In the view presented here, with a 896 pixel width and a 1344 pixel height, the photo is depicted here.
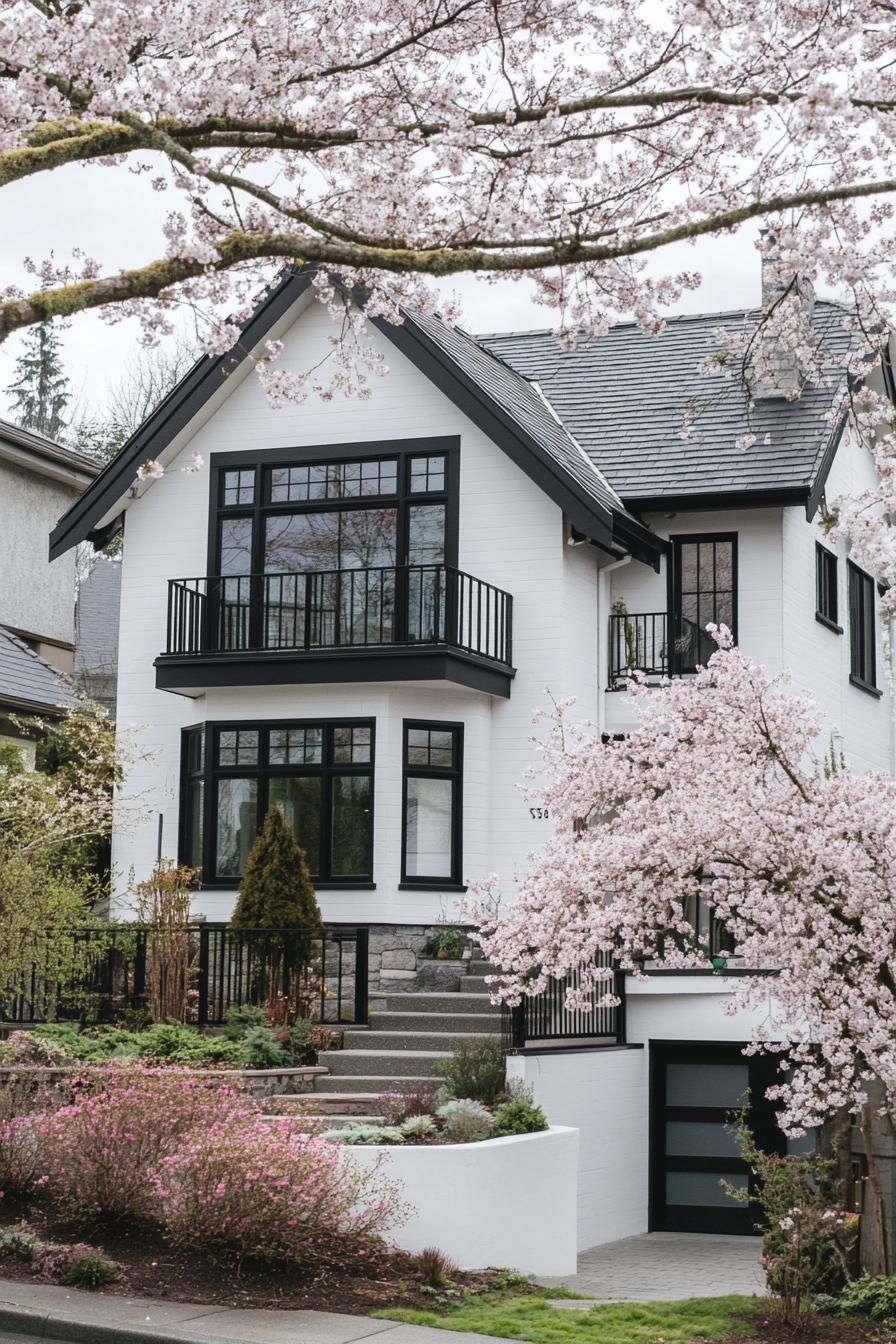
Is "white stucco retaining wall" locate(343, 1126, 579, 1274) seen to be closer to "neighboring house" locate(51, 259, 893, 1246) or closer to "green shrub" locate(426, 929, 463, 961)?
"neighboring house" locate(51, 259, 893, 1246)

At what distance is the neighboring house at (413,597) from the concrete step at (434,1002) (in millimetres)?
1474

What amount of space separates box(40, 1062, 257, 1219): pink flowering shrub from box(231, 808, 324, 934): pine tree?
6.09 metres

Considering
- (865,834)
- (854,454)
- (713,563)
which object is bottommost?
(865,834)

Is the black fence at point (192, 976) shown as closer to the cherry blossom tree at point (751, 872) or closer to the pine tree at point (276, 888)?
the pine tree at point (276, 888)

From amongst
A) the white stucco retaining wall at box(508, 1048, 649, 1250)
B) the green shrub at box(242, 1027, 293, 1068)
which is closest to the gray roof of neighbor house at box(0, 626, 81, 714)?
the green shrub at box(242, 1027, 293, 1068)

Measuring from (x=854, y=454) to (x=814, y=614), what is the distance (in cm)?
373

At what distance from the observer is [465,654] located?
61.2 ft

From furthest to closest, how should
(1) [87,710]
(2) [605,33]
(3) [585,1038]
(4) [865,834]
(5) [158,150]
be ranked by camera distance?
1. (1) [87,710]
2. (3) [585,1038]
3. (4) [865,834]
4. (2) [605,33]
5. (5) [158,150]

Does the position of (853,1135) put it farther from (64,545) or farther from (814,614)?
(64,545)

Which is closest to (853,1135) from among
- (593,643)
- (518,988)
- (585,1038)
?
(518,988)

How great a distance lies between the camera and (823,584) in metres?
22.3

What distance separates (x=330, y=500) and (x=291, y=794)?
3677mm

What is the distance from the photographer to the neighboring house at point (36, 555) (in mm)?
25047

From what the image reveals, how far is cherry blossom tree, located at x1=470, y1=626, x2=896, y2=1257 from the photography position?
34.0 feet
